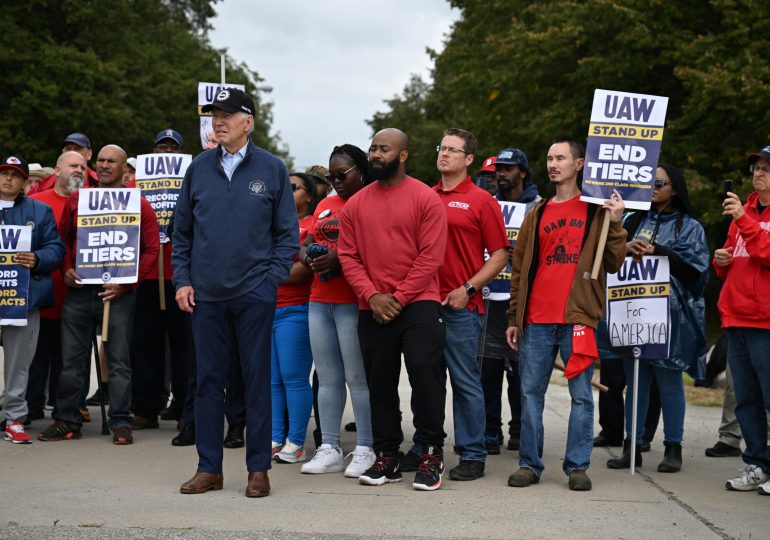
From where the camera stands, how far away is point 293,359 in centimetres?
809

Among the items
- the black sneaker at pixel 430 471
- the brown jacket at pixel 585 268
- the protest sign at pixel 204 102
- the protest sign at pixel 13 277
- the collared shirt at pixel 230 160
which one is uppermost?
the protest sign at pixel 204 102

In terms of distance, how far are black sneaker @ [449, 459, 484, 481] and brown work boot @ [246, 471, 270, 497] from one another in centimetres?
141

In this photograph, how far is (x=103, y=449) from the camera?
8.45 meters

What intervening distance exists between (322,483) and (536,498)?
1408 millimetres

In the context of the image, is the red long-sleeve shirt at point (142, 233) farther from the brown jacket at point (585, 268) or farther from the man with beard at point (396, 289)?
the brown jacket at point (585, 268)

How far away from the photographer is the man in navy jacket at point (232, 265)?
269 inches

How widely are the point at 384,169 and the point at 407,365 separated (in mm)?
1304

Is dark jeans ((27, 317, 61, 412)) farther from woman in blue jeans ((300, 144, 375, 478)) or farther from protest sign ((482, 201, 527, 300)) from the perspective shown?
protest sign ((482, 201, 527, 300))

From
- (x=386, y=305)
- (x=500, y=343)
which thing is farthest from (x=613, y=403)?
(x=386, y=305)

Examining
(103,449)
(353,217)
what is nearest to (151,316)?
(103,449)

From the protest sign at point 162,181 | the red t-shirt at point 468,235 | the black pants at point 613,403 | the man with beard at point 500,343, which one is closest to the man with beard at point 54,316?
the protest sign at point 162,181

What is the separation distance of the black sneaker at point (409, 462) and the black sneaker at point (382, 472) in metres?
0.45

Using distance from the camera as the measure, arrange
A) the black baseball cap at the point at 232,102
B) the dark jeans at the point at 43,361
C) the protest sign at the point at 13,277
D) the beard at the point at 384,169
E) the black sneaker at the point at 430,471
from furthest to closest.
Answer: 1. the dark jeans at the point at 43,361
2. the protest sign at the point at 13,277
3. the beard at the point at 384,169
4. the black sneaker at the point at 430,471
5. the black baseball cap at the point at 232,102

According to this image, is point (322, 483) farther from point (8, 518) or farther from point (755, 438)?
point (755, 438)
